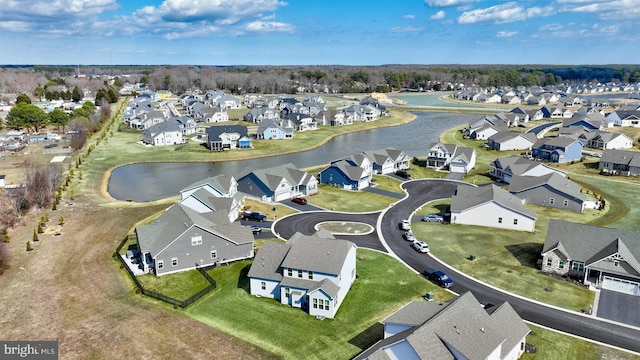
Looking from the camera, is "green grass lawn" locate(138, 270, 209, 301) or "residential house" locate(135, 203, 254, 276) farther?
"residential house" locate(135, 203, 254, 276)

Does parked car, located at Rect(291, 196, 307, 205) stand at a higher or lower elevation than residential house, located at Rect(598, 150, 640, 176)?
lower

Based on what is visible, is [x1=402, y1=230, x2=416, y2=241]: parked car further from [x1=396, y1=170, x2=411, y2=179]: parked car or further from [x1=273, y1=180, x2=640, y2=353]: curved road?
[x1=396, y1=170, x2=411, y2=179]: parked car

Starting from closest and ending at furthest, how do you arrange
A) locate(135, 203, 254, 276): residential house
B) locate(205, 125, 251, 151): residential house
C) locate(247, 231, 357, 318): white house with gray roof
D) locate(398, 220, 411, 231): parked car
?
locate(247, 231, 357, 318): white house with gray roof, locate(135, 203, 254, 276): residential house, locate(398, 220, 411, 231): parked car, locate(205, 125, 251, 151): residential house

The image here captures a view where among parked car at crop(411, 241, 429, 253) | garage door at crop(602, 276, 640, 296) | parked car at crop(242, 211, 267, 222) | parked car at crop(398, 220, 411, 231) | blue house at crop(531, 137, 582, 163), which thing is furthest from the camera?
blue house at crop(531, 137, 582, 163)

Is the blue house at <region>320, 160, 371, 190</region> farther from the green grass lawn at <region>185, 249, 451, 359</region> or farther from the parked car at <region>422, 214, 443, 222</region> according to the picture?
the green grass lawn at <region>185, 249, 451, 359</region>

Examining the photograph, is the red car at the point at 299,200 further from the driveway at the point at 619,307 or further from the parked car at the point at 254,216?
the driveway at the point at 619,307

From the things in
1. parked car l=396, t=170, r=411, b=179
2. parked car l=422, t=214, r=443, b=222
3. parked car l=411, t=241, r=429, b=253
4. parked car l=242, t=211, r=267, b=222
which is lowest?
parked car l=411, t=241, r=429, b=253

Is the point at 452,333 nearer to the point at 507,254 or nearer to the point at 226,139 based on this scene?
the point at 507,254

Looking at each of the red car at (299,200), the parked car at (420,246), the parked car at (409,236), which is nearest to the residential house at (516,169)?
the parked car at (409,236)

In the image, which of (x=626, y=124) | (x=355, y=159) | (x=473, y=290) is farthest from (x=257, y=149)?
(x=626, y=124)

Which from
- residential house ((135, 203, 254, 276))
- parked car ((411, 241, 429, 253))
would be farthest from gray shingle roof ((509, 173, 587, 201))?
residential house ((135, 203, 254, 276))
